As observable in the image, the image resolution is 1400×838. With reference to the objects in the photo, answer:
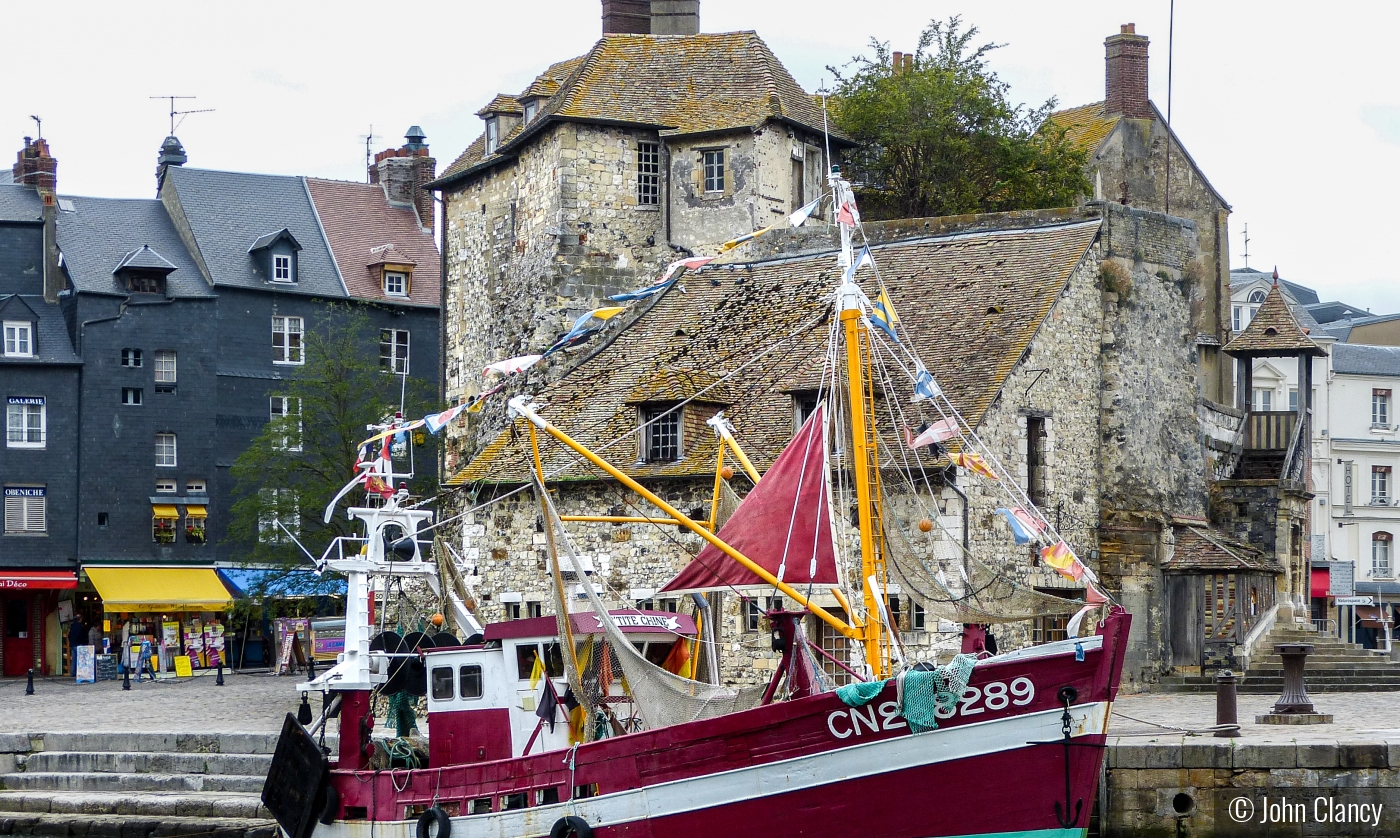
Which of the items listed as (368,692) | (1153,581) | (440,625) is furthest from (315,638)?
(1153,581)

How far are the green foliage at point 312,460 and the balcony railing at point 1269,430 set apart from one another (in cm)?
1860

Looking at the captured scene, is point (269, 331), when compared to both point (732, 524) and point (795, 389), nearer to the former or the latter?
point (795, 389)

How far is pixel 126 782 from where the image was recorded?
26.9m

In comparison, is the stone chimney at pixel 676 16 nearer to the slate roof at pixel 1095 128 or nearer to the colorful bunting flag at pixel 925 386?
the slate roof at pixel 1095 128

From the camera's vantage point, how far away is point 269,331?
51.5 metres

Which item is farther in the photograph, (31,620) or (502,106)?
(31,620)

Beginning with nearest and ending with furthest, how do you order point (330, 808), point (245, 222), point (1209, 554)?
point (330, 808) < point (1209, 554) < point (245, 222)

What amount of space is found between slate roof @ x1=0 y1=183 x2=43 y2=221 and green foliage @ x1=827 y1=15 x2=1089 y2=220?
2226cm

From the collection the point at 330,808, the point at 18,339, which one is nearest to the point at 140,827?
the point at 330,808

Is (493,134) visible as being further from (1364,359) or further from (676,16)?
(1364,359)

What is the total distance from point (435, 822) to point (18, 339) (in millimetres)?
31684

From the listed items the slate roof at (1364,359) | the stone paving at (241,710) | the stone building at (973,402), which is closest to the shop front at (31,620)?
the stone paving at (241,710)

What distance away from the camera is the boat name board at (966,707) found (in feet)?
61.6

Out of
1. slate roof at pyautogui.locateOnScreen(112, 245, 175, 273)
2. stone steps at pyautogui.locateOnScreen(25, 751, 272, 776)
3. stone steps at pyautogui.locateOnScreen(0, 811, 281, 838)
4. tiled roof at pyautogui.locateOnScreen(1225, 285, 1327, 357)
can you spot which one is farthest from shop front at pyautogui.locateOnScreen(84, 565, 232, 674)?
tiled roof at pyautogui.locateOnScreen(1225, 285, 1327, 357)
